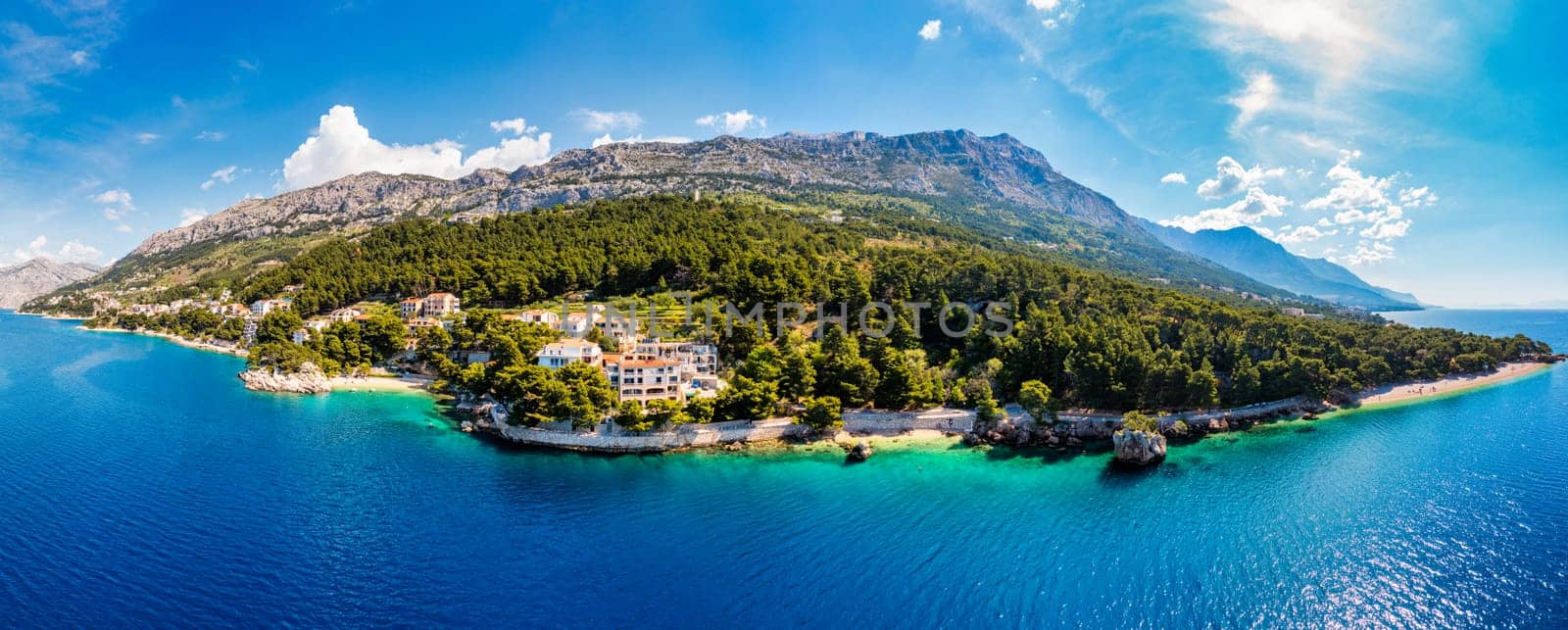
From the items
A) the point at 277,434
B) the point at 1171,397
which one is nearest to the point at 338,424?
the point at 277,434

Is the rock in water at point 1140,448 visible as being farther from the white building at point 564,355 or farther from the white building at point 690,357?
the white building at point 564,355

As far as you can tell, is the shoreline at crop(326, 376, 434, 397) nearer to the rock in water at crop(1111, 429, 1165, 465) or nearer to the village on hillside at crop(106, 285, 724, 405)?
the village on hillside at crop(106, 285, 724, 405)

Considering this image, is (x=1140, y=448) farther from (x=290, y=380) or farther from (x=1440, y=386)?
(x=290, y=380)

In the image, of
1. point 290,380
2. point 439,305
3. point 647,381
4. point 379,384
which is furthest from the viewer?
point 439,305

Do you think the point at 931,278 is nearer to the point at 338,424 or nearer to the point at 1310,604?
the point at 1310,604

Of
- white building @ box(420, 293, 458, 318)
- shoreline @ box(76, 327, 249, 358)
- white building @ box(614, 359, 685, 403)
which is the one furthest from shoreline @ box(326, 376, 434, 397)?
shoreline @ box(76, 327, 249, 358)

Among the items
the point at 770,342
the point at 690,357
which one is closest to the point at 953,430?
the point at 770,342
